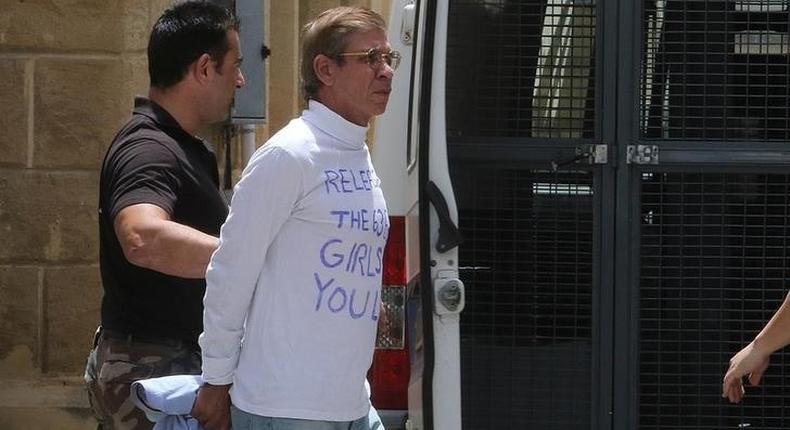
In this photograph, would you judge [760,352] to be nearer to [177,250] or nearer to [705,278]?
[705,278]

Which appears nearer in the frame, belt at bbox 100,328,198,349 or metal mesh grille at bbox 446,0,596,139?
belt at bbox 100,328,198,349

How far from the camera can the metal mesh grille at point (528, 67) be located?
4.39m

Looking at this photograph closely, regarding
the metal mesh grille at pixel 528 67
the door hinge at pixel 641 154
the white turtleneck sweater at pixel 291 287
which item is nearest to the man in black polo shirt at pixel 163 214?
the white turtleneck sweater at pixel 291 287

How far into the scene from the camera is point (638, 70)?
4305mm

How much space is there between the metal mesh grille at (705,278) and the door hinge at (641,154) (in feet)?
0.34

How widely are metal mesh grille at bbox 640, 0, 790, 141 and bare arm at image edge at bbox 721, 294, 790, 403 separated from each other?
2.92ft

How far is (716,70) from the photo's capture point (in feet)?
14.5

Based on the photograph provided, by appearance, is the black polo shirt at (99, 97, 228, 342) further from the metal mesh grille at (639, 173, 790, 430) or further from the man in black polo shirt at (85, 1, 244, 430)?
the metal mesh grille at (639, 173, 790, 430)

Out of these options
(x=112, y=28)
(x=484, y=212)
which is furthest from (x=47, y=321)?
(x=484, y=212)

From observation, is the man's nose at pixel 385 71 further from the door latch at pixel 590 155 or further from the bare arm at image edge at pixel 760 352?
the bare arm at image edge at pixel 760 352

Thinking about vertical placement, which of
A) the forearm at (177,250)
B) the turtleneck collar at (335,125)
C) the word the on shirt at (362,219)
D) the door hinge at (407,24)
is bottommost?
the forearm at (177,250)

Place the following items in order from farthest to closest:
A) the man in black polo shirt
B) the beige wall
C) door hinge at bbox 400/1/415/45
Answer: the beige wall
door hinge at bbox 400/1/415/45
the man in black polo shirt

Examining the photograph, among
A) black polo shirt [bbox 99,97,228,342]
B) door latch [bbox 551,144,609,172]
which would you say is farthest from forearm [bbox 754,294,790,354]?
black polo shirt [bbox 99,97,228,342]

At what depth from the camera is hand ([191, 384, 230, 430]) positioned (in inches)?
135
